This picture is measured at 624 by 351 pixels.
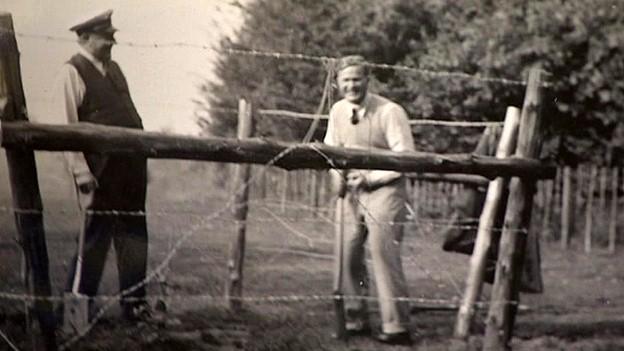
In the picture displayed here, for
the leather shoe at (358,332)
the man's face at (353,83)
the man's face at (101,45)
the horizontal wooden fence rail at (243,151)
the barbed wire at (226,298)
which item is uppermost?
the man's face at (101,45)

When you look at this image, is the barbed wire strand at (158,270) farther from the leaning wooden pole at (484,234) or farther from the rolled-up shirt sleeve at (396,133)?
the leaning wooden pole at (484,234)

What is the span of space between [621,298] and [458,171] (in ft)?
1.73

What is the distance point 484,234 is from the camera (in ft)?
7.14

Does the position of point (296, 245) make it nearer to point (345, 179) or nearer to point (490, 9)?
point (345, 179)

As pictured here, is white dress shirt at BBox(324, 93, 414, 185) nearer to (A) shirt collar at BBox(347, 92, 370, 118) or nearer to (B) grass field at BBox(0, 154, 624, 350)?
(A) shirt collar at BBox(347, 92, 370, 118)

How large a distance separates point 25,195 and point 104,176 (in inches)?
6.5

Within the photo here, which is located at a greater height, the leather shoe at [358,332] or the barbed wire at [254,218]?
the barbed wire at [254,218]

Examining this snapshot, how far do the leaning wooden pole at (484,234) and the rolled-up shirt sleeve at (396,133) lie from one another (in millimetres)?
246

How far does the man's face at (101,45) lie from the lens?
194 centimetres

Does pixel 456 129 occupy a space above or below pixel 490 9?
below

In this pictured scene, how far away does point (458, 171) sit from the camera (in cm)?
208

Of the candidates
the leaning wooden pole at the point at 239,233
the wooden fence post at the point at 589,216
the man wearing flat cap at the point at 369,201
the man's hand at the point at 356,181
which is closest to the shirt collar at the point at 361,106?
the man wearing flat cap at the point at 369,201

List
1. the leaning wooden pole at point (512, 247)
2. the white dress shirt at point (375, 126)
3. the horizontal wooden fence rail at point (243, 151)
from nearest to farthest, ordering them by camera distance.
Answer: the horizontal wooden fence rail at point (243, 151) < the white dress shirt at point (375, 126) < the leaning wooden pole at point (512, 247)

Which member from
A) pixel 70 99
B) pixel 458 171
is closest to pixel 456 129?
pixel 458 171
